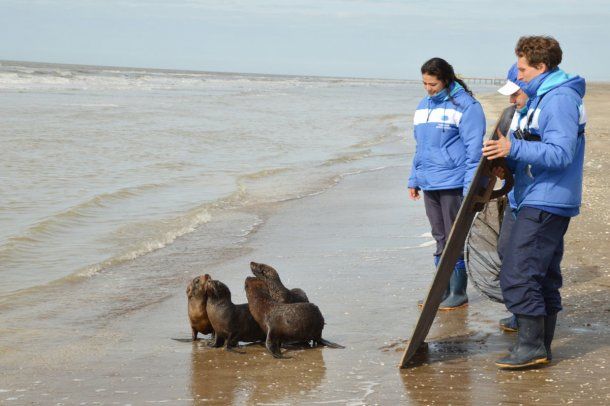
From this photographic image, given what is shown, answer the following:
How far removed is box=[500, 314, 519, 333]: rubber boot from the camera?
19.9 feet

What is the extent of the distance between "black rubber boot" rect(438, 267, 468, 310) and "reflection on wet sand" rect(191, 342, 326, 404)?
1455 millimetres

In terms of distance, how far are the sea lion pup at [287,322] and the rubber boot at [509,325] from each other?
117cm

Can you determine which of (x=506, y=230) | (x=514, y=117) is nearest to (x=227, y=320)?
(x=506, y=230)

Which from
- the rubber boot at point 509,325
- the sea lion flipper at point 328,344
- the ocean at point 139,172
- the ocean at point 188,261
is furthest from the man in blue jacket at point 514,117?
the ocean at point 139,172

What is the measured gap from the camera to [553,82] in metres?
4.96

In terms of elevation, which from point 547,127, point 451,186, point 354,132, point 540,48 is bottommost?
point 354,132

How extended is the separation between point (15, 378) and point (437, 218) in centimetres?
322

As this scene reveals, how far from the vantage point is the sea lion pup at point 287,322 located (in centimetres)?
581

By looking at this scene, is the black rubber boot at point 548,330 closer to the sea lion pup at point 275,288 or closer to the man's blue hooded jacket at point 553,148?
the man's blue hooded jacket at point 553,148

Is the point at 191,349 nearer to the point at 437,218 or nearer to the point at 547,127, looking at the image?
the point at 437,218

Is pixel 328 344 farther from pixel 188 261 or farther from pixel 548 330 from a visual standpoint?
pixel 188 261

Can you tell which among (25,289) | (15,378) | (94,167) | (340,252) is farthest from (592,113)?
(15,378)

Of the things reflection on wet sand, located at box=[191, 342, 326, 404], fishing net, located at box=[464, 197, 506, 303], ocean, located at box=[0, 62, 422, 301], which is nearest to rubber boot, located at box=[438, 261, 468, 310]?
fishing net, located at box=[464, 197, 506, 303]

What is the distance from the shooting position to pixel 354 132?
1098 inches
